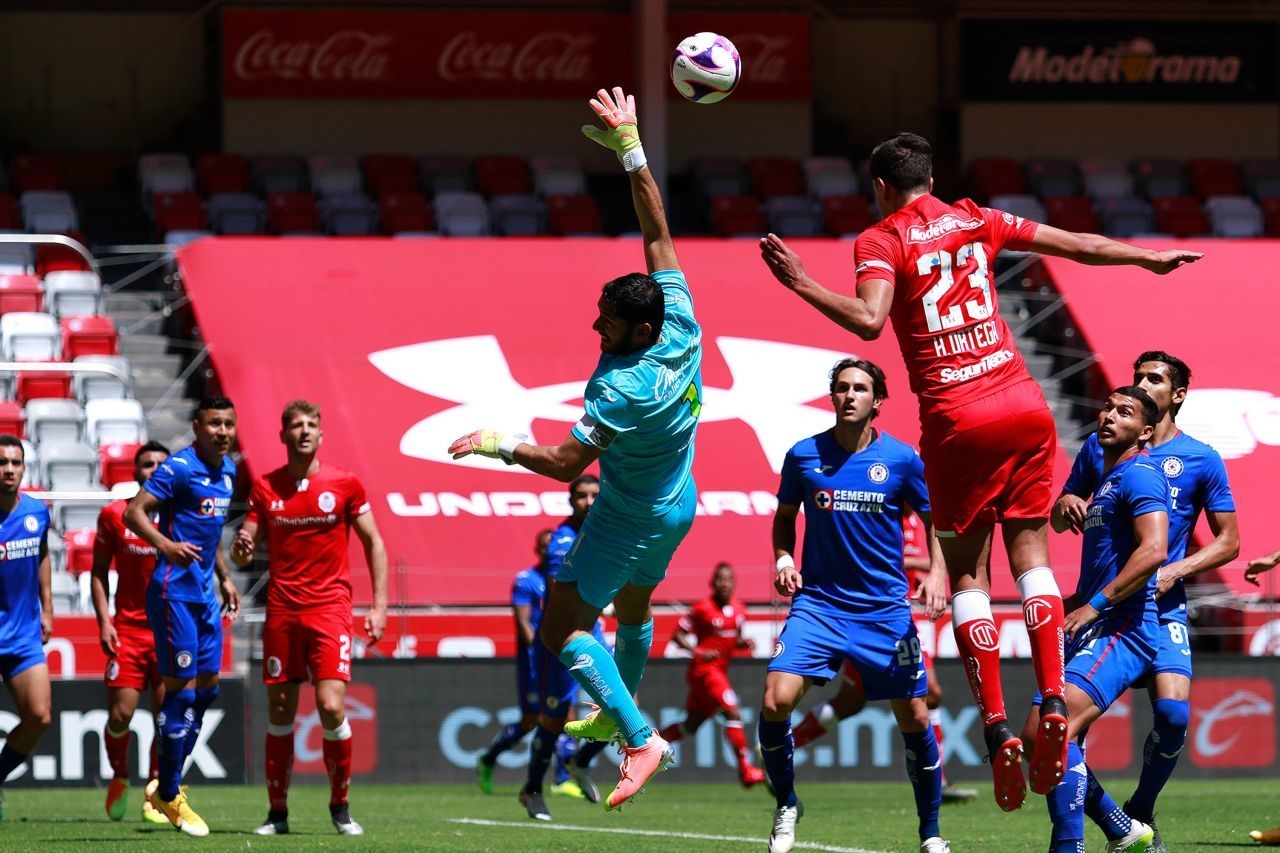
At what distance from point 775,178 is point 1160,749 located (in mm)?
19390

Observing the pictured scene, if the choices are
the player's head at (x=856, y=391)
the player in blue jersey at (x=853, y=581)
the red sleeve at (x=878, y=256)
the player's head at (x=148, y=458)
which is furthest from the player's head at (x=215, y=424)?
the red sleeve at (x=878, y=256)

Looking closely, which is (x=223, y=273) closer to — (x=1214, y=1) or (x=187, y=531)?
(x=187, y=531)

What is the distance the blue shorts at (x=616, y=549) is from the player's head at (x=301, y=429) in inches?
131

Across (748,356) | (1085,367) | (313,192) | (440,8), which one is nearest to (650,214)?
(748,356)

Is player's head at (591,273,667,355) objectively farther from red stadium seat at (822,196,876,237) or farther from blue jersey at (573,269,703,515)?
red stadium seat at (822,196,876,237)

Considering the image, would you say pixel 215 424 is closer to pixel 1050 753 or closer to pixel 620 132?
pixel 620 132

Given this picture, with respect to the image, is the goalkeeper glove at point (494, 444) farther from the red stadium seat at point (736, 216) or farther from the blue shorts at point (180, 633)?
the red stadium seat at point (736, 216)

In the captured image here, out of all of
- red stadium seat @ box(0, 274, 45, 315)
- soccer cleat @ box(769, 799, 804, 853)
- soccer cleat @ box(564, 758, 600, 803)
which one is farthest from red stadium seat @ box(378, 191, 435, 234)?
soccer cleat @ box(769, 799, 804, 853)

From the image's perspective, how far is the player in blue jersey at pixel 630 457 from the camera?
315 inches

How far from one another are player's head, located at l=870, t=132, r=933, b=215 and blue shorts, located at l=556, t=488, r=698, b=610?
1.58 metres

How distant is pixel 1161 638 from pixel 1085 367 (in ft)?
48.0

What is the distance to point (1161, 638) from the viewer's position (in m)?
8.92

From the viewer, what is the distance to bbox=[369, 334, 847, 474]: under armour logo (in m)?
21.3

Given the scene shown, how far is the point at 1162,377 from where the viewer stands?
9242 millimetres
